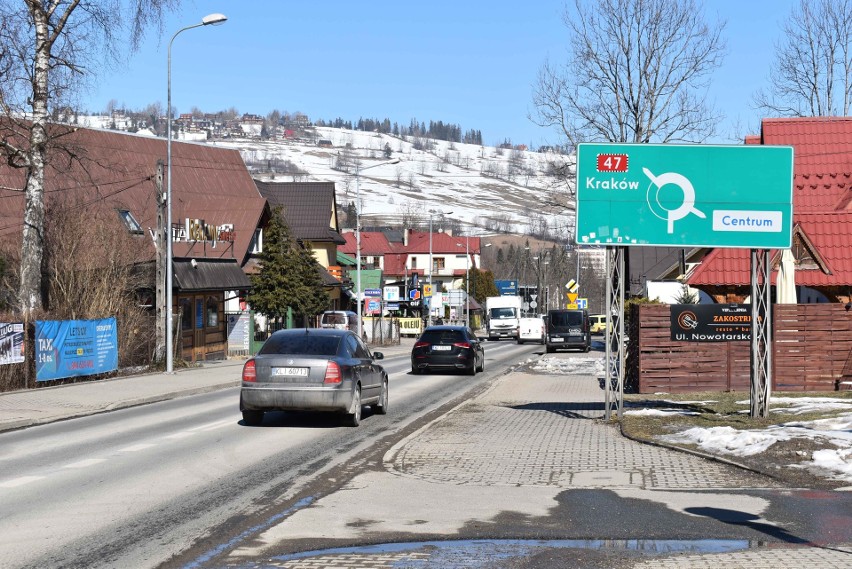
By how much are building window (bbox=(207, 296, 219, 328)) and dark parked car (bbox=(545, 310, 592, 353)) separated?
674 inches

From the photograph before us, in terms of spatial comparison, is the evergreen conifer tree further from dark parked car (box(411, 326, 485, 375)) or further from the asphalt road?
the asphalt road

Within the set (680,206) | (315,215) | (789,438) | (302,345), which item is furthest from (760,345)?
(315,215)

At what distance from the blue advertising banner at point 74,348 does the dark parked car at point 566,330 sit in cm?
2755

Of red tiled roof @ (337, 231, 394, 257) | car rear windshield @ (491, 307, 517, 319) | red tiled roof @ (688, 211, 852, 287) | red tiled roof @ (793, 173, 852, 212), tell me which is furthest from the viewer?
red tiled roof @ (337, 231, 394, 257)

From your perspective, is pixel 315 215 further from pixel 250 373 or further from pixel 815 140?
pixel 250 373

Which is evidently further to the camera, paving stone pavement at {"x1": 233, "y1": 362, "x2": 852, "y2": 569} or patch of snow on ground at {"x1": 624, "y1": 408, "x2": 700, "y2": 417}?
patch of snow on ground at {"x1": 624, "y1": 408, "x2": 700, "y2": 417}

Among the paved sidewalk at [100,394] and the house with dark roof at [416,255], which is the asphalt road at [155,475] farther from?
the house with dark roof at [416,255]

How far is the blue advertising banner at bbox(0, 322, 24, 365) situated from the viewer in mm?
23719

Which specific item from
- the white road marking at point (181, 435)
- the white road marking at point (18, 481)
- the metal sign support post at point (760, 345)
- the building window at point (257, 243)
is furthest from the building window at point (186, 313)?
the white road marking at point (18, 481)

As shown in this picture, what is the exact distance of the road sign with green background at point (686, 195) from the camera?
16984mm

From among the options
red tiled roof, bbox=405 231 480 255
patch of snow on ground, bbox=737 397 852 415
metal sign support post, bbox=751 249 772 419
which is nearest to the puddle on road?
metal sign support post, bbox=751 249 772 419

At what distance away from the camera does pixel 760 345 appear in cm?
1802

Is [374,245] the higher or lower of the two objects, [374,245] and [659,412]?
the higher

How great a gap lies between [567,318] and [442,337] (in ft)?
66.0
